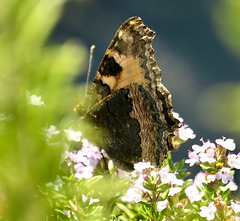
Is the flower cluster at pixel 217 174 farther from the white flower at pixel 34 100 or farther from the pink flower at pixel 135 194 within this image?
the white flower at pixel 34 100

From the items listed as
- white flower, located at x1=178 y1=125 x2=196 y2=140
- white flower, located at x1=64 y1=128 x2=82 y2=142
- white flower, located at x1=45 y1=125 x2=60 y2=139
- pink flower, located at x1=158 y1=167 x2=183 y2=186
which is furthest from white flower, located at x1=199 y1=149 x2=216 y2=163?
white flower, located at x1=45 y1=125 x2=60 y2=139

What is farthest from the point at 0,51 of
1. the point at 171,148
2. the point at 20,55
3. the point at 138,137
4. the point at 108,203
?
the point at 138,137

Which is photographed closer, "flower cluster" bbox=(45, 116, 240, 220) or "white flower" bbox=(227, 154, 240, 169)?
"flower cluster" bbox=(45, 116, 240, 220)

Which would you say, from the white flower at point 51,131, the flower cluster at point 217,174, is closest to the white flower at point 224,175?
the flower cluster at point 217,174

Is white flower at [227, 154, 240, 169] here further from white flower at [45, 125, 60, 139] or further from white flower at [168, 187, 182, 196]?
white flower at [45, 125, 60, 139]

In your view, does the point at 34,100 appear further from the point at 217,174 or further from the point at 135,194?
the point at 217,174

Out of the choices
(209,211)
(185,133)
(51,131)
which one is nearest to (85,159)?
(209,211)
